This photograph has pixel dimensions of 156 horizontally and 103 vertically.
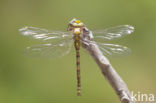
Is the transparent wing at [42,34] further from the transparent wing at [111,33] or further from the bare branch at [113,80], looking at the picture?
the bare branch at [113,80]

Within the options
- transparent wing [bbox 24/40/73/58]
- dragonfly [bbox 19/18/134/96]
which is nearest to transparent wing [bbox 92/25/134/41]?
dragonfly [bbox 19/18/134/96]

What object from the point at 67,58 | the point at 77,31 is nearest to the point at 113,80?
the point at 77,31

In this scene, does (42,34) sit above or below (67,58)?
above

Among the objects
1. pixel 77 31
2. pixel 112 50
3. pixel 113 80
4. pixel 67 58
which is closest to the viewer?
pixel 113 80

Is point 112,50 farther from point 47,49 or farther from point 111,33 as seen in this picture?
point 47,49

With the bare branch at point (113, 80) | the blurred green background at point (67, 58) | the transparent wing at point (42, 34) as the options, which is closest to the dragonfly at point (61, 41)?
the transparent wing at point (42, 34)

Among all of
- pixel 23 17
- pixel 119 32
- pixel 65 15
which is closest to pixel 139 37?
pixel 65 15
